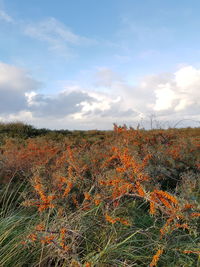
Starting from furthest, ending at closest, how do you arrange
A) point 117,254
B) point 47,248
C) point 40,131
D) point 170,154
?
1. point 40,131
2. point 170,154
3. point 47,248
4. point 117,254

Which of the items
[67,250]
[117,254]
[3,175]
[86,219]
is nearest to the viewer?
[67,250]

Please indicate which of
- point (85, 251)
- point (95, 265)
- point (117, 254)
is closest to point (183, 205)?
point (117, 254)

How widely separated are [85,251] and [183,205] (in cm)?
100

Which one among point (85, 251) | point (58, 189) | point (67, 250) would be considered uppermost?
point (58, 189)

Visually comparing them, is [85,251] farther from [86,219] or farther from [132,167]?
[132,167]

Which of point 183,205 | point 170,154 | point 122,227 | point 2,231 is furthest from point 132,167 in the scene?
point 170,154

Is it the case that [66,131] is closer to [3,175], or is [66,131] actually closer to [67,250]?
[3,175]

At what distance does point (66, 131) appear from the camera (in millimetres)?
14523

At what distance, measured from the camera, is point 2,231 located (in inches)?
111

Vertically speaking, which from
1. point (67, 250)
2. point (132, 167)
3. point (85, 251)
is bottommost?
point (85, 251)

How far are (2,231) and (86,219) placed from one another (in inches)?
32.5

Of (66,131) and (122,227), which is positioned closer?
(122,227)

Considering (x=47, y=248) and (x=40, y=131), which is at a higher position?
(x=40, y=131)

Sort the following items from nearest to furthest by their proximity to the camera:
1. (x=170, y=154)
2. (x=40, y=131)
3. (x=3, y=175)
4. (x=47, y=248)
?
(x=47, y=248)
(x=3, y=175)
(x=170, y=154)
(x=40, y=131)
